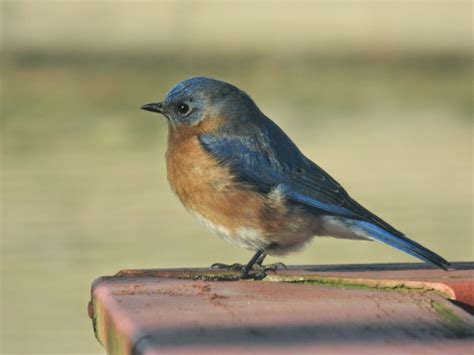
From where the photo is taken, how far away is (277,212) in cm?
480

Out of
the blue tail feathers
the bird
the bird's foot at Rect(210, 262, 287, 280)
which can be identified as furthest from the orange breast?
the blue tail feathers

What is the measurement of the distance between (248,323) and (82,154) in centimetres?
835

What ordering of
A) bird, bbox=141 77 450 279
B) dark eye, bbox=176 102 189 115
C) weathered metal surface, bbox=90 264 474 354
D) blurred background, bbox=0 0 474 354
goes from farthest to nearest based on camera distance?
1. blurred background, bbox=0 0 474 354
2. dark eye, bbox=176 102 189 115
3. bird, bbox=141 77 450 279
4. weathered metal surface, bbox=90 264 474 354

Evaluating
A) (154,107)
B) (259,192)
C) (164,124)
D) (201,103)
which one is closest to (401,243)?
(259,192)

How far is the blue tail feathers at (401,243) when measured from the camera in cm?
411

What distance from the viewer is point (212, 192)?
4.80m

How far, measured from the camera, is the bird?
15.6 feet

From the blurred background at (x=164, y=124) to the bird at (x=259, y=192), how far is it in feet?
8.08

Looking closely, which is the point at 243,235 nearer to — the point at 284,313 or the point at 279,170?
the point at 279,170

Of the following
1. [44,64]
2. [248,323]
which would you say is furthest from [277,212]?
[44,64]

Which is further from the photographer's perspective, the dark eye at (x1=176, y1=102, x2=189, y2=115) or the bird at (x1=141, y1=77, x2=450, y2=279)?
the dark eye at (x1=176, y1=102, x2=189, y2=115)

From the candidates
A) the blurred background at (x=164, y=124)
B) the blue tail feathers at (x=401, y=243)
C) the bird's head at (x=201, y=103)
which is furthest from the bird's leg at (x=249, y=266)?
the blurred background at (x=164, y=124)

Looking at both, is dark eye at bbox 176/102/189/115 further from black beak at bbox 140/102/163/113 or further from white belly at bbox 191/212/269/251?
white belly at bbox 191/212/269/251

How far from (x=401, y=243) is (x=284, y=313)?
163 cm
